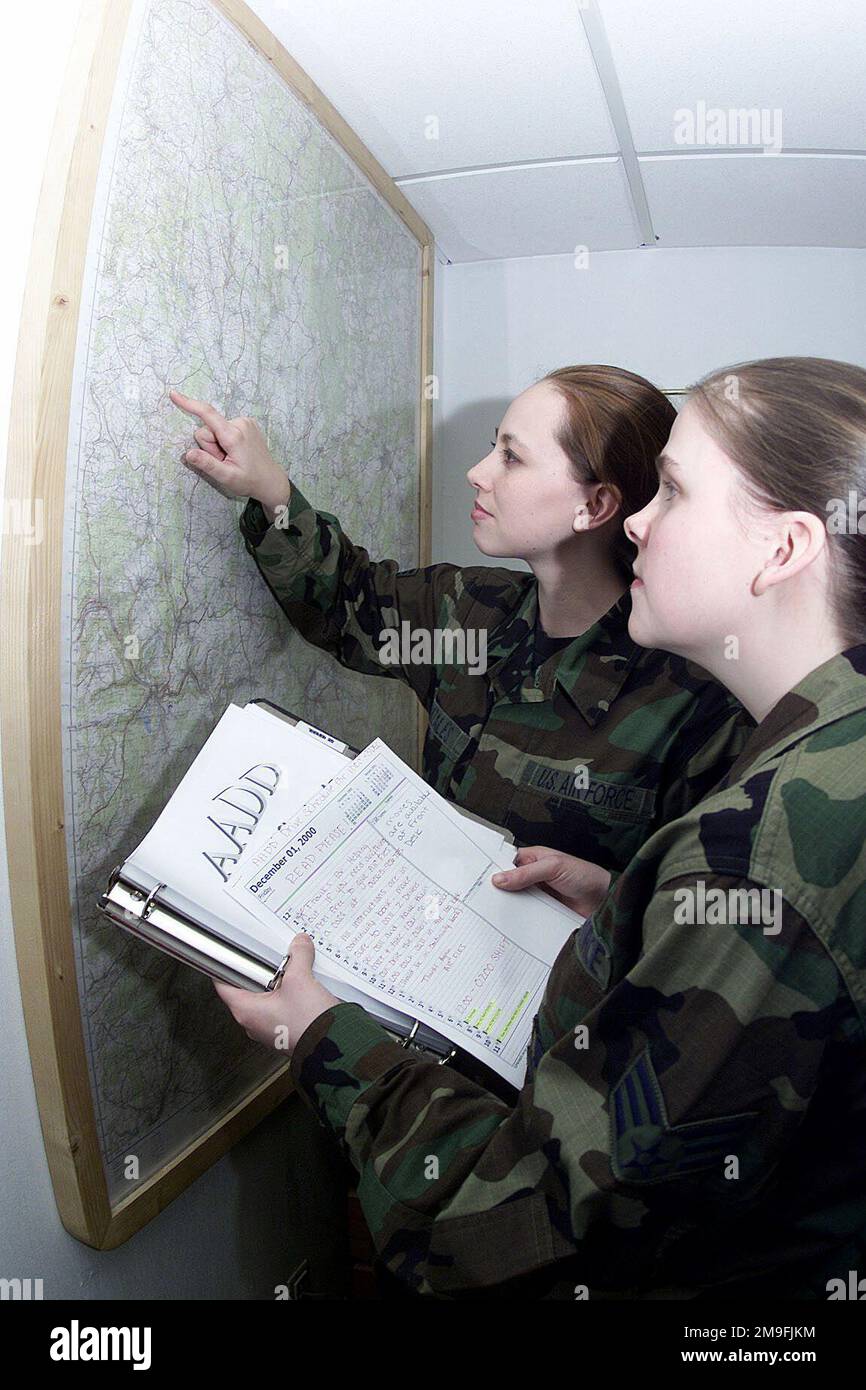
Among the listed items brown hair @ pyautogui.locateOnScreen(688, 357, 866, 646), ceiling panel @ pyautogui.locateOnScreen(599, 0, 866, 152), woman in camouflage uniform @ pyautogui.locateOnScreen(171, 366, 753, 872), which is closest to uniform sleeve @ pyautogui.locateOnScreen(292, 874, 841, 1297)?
brown hair @ pyautogui.locateOnScreen(688, 357, 866, 646)

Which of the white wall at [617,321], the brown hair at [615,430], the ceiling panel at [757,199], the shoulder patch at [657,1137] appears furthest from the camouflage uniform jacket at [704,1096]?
the white wall at [617,321]

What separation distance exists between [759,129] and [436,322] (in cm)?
89

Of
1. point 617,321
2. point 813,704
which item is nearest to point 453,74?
point 617,321

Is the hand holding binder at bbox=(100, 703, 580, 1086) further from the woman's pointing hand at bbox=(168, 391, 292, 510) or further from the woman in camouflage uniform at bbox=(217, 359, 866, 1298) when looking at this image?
the woman's pointing hand at bbox=(168, 391, 292, 510)

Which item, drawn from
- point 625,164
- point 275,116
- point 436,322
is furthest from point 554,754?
point 436,322

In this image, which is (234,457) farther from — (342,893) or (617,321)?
(617,321)

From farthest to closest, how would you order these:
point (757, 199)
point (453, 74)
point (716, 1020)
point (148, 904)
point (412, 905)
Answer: point (757, 199) < point (453, 74) < point (412, 905) < point (148, 904) < point (716, 1020)

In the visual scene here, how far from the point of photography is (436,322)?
2373mm

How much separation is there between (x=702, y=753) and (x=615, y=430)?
0.50 meters

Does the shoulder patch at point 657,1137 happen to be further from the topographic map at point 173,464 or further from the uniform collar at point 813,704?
the topographic map at point 173,464

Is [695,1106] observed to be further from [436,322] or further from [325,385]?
[436,322]

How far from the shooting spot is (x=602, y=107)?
1.62 metres

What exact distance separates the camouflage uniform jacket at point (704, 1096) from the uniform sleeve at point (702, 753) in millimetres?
516

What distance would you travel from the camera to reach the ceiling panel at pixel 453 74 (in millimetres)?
1369
